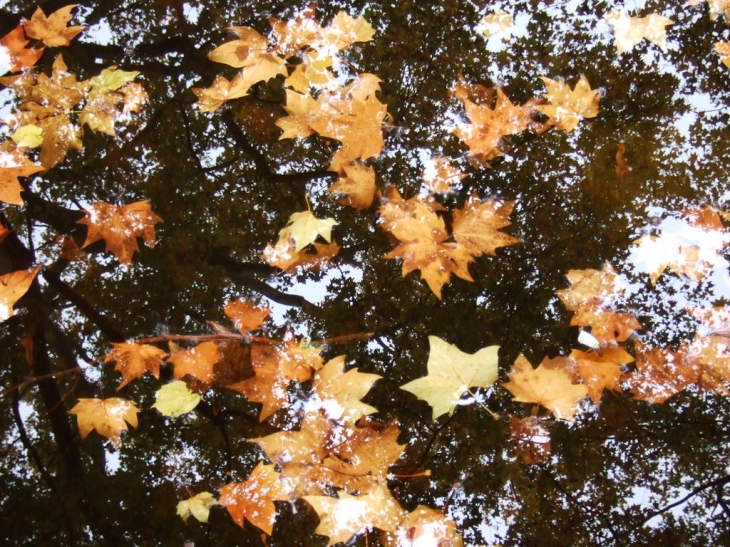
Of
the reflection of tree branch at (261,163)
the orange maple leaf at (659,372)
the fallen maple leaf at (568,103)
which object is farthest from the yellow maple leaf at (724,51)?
the reflection of tree branch at (261,163)

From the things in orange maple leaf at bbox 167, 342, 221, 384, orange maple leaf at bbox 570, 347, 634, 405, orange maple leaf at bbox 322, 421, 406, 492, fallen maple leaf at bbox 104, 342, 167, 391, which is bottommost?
orange maple leaf at bbox 322, 421, 406, 492

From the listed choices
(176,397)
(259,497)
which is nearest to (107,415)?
(176,397)

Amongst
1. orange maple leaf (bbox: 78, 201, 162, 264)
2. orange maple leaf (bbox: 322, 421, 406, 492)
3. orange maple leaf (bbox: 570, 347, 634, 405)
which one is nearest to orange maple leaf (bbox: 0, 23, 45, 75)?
orange maple leaf (bbox: 78, 201, 162, 264)

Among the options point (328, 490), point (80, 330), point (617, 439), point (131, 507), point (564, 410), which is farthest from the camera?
point (80, 330)

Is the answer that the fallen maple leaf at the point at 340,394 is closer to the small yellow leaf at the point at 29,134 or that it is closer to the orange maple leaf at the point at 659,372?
the orange maple leaf at the point at 659,372

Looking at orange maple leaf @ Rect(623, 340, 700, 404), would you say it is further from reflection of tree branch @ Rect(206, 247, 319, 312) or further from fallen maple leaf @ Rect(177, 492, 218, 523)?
fallen maple leaf @ Rect(177, 492, 218, 523)

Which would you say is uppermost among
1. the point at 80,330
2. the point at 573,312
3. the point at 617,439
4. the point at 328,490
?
the point at 80,330

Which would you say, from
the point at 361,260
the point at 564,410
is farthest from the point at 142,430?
the point at 564,410

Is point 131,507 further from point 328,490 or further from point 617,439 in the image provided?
point 617,439
